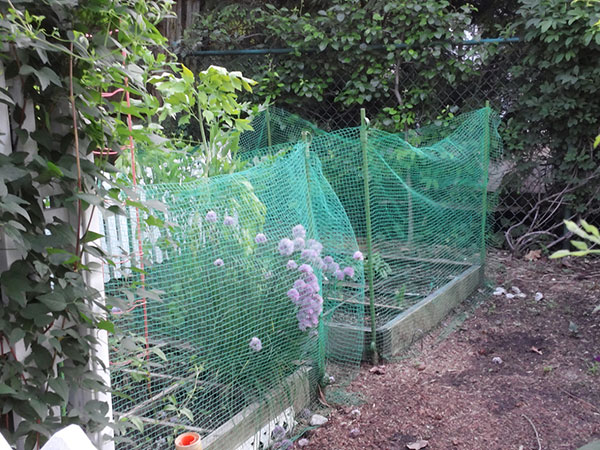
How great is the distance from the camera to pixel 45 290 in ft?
4.00

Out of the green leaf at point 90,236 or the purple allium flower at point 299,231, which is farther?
the purple allium flower at point 299,231

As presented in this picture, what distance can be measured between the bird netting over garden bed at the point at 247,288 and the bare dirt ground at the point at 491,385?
0.96 ft

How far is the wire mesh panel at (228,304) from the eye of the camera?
2137 millimetres

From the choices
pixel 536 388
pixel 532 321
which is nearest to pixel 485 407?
pixel 536 388

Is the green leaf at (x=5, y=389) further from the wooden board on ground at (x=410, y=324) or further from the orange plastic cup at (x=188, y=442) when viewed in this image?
the wooden board on ground at (x=410, y=324)

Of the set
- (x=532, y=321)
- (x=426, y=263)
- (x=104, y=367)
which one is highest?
(x=104, y=367)

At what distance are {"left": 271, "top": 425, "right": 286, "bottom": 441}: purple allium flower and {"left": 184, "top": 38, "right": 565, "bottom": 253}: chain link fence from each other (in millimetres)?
3640

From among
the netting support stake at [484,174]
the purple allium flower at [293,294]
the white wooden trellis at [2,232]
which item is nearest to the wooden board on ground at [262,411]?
the purple allium flower at [293,294]

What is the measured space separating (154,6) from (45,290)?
2.33ft

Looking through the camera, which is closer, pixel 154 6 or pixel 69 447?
pixel 69 447

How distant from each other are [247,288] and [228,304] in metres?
0.13

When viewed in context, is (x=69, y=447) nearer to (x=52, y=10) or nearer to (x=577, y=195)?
(x=52, y=10)

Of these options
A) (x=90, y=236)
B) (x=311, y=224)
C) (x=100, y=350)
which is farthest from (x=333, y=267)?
(x=90, y=236)

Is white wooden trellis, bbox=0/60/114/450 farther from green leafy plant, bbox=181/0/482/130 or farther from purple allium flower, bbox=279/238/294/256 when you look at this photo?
green leafy plant, bbox=181/0/482/130
